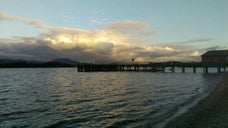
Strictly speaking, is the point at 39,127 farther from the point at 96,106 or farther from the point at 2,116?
the point at 96,106

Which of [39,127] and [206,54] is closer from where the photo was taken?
[39,127]

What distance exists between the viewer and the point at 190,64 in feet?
292

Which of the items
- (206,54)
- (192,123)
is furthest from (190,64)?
(192,123)

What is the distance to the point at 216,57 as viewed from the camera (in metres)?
88.7

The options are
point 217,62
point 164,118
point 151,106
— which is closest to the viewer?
point 164,118

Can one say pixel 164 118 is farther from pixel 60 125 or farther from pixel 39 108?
pixel 39 108

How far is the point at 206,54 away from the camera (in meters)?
92.1

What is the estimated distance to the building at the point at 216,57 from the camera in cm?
8670

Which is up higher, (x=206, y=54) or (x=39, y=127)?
(x=206, y=54)

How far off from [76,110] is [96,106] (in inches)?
77.7

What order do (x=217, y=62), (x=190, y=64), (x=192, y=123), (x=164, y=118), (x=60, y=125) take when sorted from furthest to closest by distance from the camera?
1. (x=190, y=64)
2. (x=217, y=62)
3. (x=164, y=118)
4. (x=60, y=125)
5. (x=192, y=123)

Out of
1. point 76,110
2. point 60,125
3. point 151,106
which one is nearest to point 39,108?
point 76,110

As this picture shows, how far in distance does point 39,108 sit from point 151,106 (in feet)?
26.5

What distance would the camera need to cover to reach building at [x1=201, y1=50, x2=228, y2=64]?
86.7m
